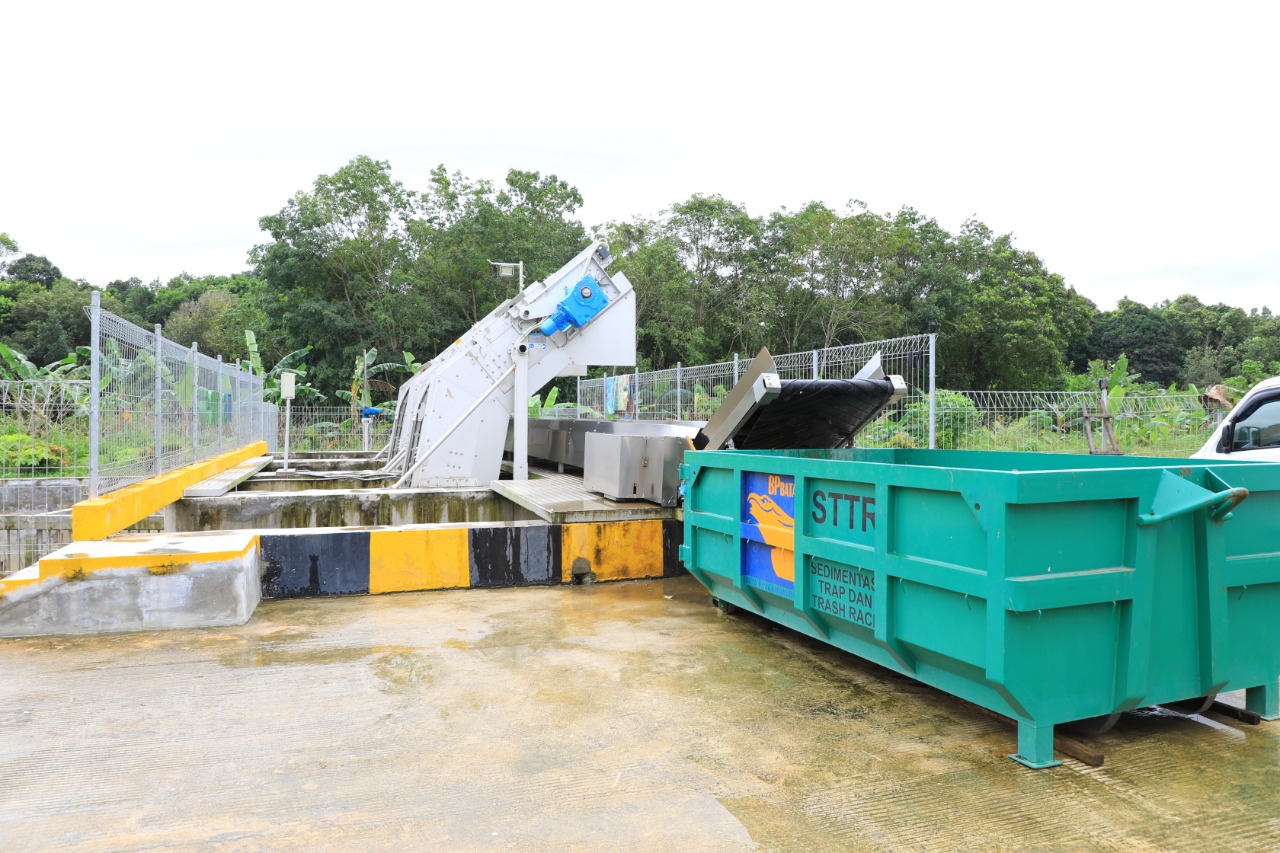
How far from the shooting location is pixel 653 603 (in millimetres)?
6910

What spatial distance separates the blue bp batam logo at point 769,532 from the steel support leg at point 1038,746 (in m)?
1.63

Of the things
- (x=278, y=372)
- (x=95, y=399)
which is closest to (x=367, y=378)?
(x=278, y=372)

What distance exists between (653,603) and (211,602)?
10.5 ft

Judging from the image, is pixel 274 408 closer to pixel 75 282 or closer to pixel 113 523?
pixel 113 523

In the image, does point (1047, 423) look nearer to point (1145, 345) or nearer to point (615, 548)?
point (615, 548)

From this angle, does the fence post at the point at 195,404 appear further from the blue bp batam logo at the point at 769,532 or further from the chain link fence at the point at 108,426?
the blue bp batam logo at the point at 769,532

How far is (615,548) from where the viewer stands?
7797mm

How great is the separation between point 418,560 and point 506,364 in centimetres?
481

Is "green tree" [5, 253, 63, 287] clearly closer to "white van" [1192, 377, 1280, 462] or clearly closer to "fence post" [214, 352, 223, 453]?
"fence post" [214, 352, 223, 453]

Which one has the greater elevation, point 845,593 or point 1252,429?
point 1252,429

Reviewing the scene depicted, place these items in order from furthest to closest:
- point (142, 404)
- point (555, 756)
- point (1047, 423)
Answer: point (1047, 423)
point (142, 404)
point (555, 756)

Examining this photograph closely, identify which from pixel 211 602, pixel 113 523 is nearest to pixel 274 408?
pixel 113 523

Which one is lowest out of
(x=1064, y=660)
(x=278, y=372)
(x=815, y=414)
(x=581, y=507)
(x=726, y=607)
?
(x=726, y=607)

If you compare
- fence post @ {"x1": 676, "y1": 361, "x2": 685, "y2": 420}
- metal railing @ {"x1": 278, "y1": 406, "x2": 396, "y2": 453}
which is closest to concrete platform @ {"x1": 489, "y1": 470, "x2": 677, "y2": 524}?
fence post @ {"x1": 676, "y1": 361, "x2": 685, "y2": 420}
